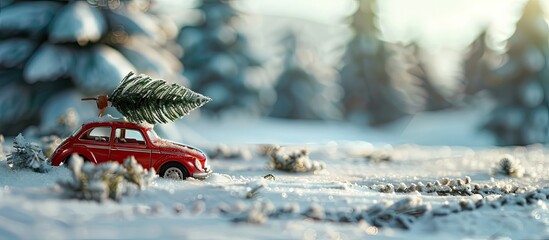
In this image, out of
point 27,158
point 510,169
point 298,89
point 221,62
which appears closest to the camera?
point 27,158

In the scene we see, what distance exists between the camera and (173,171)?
992 cm

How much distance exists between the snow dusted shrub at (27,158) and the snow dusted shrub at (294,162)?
16.2ft

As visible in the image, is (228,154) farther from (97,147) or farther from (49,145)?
(97,147)

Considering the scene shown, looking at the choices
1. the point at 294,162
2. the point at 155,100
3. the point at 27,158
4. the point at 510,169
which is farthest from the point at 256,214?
the point at 510,169

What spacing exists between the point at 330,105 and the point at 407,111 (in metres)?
5.12

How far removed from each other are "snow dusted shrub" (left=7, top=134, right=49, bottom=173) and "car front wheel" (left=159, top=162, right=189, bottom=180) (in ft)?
5.89

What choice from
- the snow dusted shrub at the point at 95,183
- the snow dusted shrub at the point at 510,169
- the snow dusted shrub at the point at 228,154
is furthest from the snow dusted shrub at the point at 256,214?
the snow dusted shrub at the point at 228,154

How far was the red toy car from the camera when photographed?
32.2 ft

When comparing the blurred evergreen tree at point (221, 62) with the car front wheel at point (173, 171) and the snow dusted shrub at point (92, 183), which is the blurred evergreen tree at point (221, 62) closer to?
the car front wheel at point (173, 171)

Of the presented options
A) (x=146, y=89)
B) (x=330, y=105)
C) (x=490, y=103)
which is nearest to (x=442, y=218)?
(x=146, y=89)

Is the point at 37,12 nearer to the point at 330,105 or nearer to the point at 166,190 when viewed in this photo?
the point at 166,190

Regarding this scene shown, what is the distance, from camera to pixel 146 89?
32.8 feet

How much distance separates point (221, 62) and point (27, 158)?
2430cm

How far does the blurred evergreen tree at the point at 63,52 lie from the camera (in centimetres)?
1819
